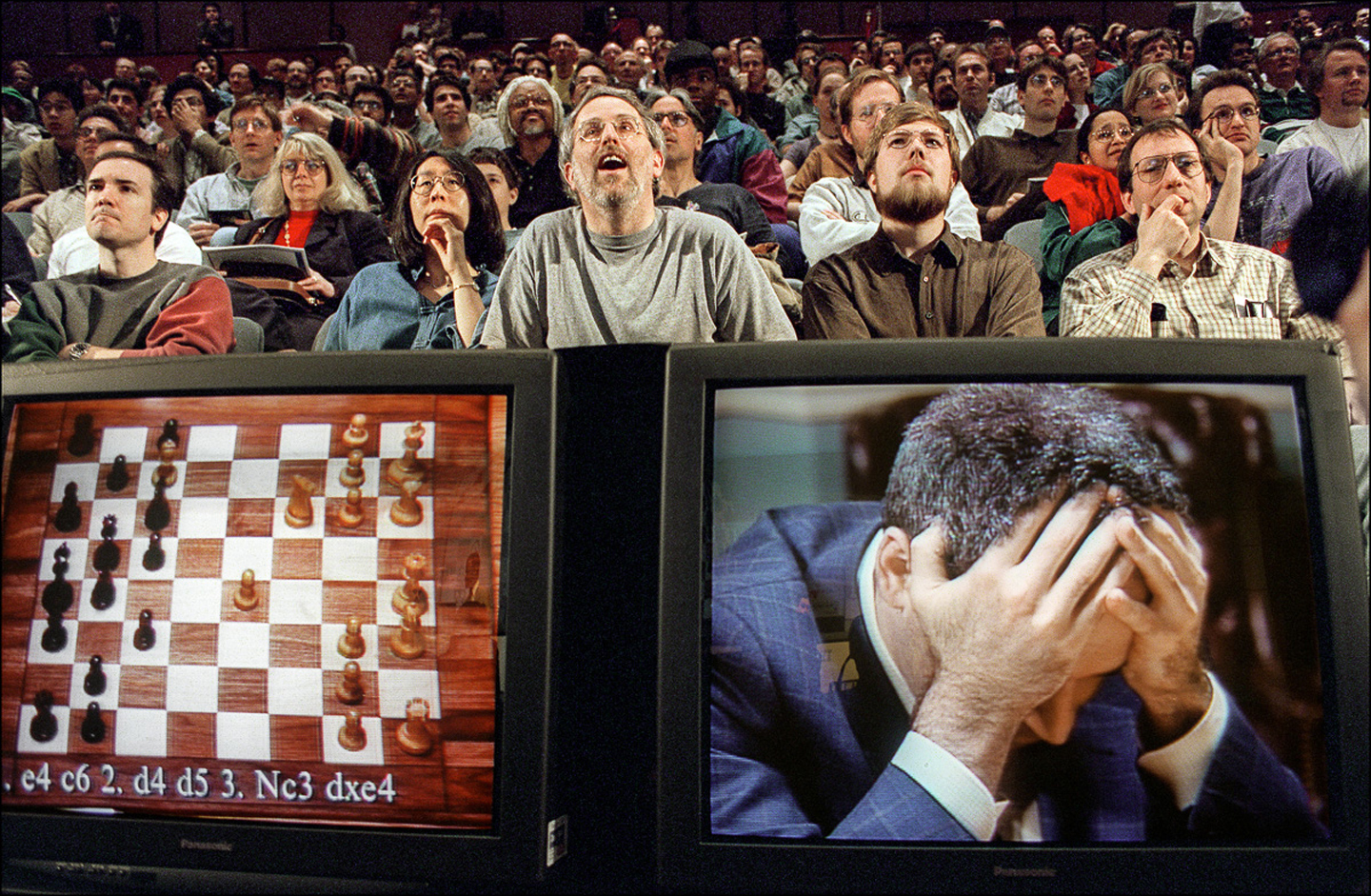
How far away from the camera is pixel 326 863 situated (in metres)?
0.80

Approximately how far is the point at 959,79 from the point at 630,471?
4514 millimetres

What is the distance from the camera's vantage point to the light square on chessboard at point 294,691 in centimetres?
82

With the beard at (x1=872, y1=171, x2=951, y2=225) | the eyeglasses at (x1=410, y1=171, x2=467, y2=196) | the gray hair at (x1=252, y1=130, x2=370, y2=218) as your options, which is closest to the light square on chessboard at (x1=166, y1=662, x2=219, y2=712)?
the beard at (x1=872, y1=171, x2=951, y2=225)

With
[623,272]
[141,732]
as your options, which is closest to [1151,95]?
[623,272]

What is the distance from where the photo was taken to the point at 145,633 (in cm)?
84

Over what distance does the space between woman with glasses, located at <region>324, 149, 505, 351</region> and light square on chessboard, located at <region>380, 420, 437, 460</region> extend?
57.6 inches

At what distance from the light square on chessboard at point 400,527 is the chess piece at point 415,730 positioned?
0.44 ft

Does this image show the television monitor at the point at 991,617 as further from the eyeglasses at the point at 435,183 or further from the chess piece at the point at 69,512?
the eyeglasses at the point at 435,183

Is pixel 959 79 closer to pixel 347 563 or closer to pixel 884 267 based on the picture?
pixel 884 267

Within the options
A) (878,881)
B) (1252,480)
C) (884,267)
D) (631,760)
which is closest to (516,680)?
(631,760)

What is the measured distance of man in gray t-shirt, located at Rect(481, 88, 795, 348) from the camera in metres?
2.05

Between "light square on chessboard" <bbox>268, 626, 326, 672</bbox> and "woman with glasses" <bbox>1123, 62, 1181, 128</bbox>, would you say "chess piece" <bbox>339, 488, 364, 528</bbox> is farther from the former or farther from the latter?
"woman with glasses" <bbox>1123, 62, 1181, 128</bbox>

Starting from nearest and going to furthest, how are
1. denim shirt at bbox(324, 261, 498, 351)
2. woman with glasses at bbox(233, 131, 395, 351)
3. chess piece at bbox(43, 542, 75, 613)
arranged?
chess piece at bbox(43, 542, 75, 613) < denim shirt at bbox(324, 261, 498, 351) < woman with glasses at bbox(233, 131, 395, 351)

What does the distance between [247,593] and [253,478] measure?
0.10 meters
